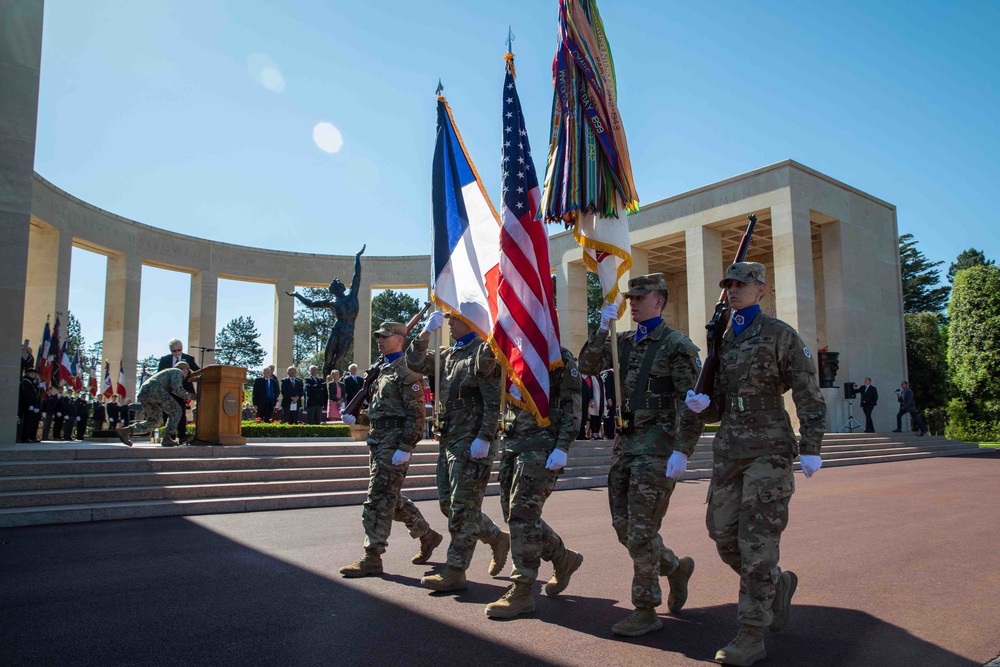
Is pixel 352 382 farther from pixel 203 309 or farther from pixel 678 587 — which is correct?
pixel 678 587

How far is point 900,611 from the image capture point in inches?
169

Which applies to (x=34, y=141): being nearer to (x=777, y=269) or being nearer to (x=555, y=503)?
(x=555, y=503)

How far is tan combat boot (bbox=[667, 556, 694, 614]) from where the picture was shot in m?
4.34

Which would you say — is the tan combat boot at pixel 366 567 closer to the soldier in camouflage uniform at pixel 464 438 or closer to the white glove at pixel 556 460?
the soldier in camouflage uniform at pixel 464 438

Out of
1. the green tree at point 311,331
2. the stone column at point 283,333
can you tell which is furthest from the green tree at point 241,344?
the stone column at point 283,333

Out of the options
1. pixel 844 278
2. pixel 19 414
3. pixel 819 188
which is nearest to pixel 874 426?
pixel 844 278

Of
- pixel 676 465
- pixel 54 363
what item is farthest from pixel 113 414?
pixel 676 465

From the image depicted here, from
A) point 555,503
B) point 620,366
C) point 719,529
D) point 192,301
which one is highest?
point 192,301

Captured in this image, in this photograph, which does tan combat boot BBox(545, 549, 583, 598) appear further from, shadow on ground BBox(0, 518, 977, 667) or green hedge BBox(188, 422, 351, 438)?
green hedge BBox(188, 422, 351, 438)

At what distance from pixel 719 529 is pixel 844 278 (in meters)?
25.1

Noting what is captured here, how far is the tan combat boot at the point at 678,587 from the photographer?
14.3 ft

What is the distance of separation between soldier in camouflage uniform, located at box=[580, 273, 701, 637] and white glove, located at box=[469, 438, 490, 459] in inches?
33.7

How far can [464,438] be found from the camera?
516 cm

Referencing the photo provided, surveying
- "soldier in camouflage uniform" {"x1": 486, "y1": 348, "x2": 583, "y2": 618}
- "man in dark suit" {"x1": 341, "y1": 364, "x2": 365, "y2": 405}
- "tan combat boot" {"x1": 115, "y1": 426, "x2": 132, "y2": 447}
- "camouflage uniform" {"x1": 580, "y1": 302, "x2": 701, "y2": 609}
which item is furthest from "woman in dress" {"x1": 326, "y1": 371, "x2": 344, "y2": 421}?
"camouflage uniform" {"x1": 580, "y1": 302, "x2": 701, "y2": 609}
